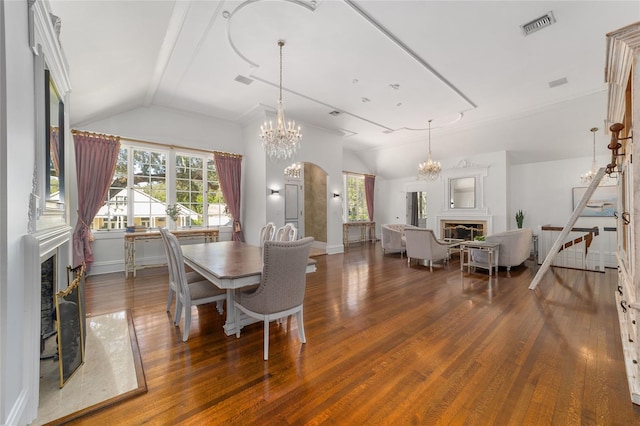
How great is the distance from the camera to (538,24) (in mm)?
3119

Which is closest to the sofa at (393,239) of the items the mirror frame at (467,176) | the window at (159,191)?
the mirror frame at (467,176)

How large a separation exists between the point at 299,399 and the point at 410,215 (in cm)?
→ 897

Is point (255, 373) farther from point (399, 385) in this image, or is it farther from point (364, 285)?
point (364, 285)

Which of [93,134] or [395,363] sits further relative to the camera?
[93,134]

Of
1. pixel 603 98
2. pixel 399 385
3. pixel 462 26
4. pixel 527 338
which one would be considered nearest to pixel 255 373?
pixel 399 385

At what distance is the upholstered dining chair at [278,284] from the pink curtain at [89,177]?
13.4 feet

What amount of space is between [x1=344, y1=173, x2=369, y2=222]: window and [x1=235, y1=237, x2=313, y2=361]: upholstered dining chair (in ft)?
24.6

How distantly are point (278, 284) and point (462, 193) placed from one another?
775cm

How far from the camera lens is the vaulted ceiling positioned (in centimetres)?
283

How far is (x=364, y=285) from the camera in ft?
14.3

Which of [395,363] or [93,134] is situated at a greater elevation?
[93,134]

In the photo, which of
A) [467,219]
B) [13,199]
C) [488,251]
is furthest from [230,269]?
[467,219]

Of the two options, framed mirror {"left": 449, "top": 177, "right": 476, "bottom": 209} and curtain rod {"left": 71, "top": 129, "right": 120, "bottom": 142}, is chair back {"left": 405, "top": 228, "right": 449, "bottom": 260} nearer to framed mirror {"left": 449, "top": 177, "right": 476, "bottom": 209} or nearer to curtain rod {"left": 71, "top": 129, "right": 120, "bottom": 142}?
framed mirror {"left": 449, "top": 177, "right": 476, "bottom": 209}

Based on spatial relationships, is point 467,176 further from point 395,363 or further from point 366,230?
point 395,363
